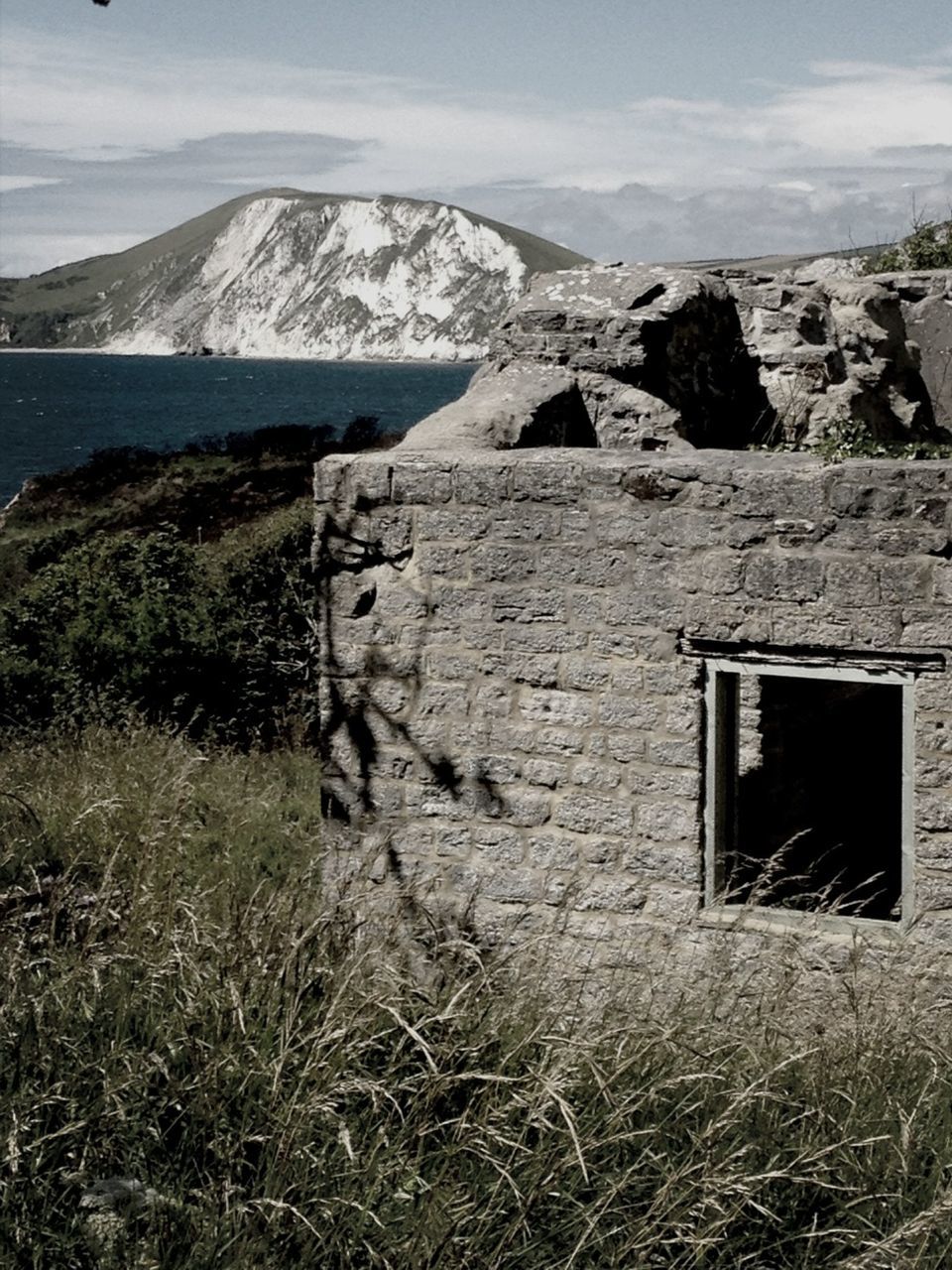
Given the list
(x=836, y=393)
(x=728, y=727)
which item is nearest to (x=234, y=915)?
(x=728, y=727)

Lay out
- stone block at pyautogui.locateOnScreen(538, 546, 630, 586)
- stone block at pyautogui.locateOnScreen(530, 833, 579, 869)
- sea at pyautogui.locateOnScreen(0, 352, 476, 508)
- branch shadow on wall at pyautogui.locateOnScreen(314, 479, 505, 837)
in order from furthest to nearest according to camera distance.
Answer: sea at pyautogui.locateOnScreen(0, 352, 476, 508) < branch shadow on wall at pyautogui.locateOnScreen(314, 479, 505, 837) < stone block at pyautogui.locateOnScreen(530, 833, 579, 869) < stone block at pyautogui.locateOnScreen(538, 546, 630, 586)

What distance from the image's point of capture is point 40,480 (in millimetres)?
32062

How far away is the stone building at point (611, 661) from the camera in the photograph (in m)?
5.54

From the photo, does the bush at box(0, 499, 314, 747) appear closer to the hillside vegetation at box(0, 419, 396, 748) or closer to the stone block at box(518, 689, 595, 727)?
the hillside vegetation at box(0, 419, 396, 748)

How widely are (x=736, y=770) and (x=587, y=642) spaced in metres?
0.85

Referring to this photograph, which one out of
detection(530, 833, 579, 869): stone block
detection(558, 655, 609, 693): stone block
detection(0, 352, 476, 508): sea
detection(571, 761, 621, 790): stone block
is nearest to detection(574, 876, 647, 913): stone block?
detection(530, 833, 579, 869): stone block

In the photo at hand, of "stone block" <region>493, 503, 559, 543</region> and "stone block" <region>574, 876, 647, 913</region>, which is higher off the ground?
"stone block" <region>493, 503, 559, 543</region>

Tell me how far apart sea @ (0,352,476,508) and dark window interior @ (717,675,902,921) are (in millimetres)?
33177

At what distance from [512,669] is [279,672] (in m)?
6.76

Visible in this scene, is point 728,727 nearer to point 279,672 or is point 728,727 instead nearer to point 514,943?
point 514,943

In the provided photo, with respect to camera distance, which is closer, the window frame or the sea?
the window frame

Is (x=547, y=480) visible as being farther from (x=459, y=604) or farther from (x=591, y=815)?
(x=591, y=815)

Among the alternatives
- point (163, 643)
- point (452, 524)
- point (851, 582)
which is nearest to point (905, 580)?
point (851, 582)

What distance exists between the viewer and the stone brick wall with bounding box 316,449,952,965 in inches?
218
